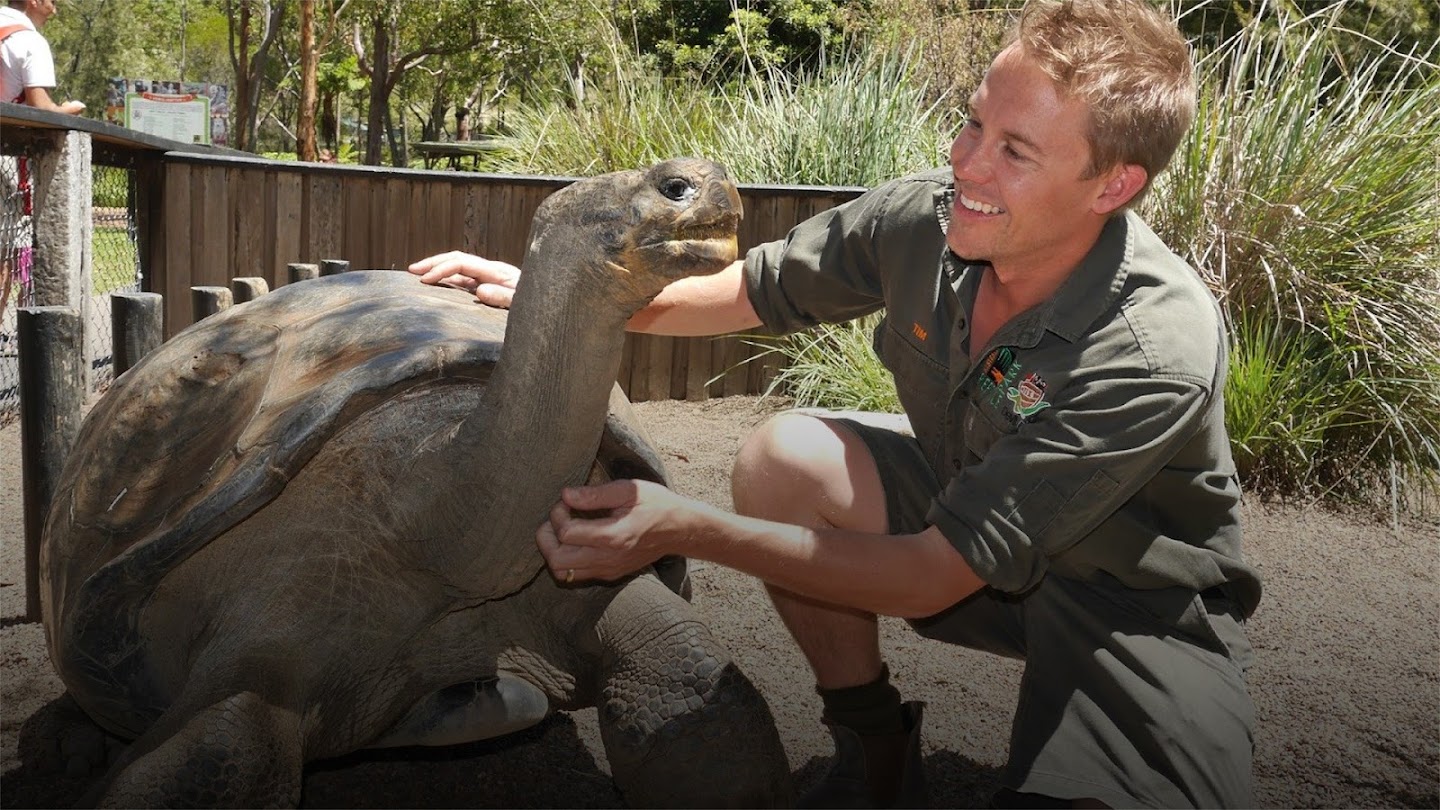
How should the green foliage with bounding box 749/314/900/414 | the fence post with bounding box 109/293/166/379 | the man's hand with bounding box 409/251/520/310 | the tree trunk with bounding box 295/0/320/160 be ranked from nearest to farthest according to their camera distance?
the man's hand with bounding box 409/251/520/310 → the fence post with bounding box 109/293/166/379 → the green foliage with bounding box 749/314/900/414 → the tree trunk with bounding box 295/0/320/160

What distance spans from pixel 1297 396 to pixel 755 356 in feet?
7.70

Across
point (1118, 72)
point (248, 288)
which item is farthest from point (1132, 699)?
point (248, 288)

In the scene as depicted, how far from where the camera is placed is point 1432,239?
496 centimetres

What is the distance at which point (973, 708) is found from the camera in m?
2.96

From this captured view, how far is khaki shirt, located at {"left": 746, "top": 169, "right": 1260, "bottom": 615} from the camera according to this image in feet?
6.47

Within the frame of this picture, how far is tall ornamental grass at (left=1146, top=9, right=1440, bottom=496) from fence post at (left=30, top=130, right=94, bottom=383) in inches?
176

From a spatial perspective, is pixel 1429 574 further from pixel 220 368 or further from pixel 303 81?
pixel 303 81

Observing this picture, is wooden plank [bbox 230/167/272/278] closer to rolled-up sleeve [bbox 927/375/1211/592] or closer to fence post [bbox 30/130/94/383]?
fence post [bbox 30/130/94/383]

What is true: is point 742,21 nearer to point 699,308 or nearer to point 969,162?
point 699,308

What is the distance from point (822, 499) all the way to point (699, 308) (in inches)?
19.3

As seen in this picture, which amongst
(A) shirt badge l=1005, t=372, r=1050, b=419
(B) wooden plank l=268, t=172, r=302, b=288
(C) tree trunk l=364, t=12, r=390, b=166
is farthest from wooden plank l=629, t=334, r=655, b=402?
(C) tree trunk l=364, t=12, r=390, b=166

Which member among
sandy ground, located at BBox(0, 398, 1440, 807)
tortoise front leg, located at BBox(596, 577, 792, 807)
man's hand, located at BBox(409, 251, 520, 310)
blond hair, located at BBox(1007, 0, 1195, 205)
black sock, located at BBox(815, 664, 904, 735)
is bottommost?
sandy ground, located at BBox(0, 398, 1440, 807)

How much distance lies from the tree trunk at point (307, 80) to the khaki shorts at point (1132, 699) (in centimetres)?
1904

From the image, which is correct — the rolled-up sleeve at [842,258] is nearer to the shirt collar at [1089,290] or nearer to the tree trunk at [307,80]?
the shirt collar at [1089,290]
